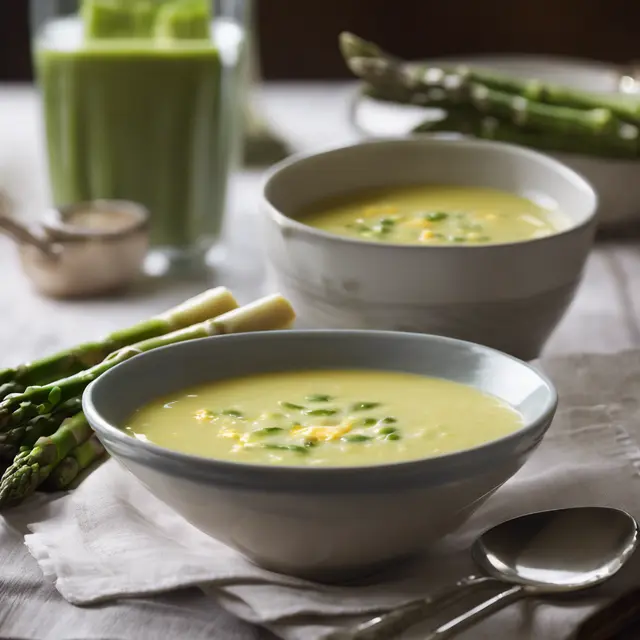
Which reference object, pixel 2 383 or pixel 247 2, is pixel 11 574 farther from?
pixel 247 2

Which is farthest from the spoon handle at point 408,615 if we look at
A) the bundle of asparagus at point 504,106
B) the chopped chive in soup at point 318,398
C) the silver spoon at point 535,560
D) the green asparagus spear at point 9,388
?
the bundle of asparagus at point 504,106

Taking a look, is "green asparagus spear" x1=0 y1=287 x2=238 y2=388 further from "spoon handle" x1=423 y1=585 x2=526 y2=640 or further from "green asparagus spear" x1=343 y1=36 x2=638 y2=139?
"green asparagus spear" x1=343 y1=36 x2=638 y2=139

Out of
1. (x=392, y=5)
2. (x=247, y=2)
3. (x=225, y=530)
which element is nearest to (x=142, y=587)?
(x=225, y=530)

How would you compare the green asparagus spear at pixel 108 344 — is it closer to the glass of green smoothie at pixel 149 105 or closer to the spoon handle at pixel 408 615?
the spoon handle at pixel 408 615

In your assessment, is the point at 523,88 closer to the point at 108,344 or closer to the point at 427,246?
the point at 427,246

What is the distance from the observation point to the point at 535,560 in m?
0.90

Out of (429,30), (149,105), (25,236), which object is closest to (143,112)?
(149,105)

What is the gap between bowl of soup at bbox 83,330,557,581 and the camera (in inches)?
32.3

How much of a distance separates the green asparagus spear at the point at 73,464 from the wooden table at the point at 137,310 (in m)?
0.08

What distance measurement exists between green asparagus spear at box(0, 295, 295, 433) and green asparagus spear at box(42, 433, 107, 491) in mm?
47

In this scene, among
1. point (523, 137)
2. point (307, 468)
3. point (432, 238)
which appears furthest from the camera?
point (523, 137)

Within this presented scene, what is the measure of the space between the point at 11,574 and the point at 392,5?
3454 mm

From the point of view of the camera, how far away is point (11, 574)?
3.09 ft

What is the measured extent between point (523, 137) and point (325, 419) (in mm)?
1111
